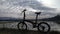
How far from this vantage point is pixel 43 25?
12.1 ft

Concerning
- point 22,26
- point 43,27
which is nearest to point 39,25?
point 43,27

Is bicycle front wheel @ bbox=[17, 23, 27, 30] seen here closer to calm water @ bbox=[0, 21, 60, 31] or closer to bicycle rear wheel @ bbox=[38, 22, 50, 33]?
calm water @ bbox=[0, 21, 60, 31]

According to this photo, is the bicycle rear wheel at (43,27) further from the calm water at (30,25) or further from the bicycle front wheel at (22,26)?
the bicycle front wheel at (22,26)

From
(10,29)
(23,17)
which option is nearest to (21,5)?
(23,17)

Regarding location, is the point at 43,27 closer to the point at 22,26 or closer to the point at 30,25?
the point at 30,25

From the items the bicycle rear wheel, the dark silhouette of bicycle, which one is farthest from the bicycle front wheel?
the bicycle rear wheel

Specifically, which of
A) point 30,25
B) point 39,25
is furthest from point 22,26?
point 39,25

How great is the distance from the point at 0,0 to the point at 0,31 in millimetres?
528

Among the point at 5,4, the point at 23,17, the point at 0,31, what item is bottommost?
the point at 0,31

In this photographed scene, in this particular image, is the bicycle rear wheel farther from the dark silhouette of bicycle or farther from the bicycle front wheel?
the bicycle front wheel

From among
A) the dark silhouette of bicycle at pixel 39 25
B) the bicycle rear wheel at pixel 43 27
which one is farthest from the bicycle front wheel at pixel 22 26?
the bicycle rear wheel at pixel 43 27

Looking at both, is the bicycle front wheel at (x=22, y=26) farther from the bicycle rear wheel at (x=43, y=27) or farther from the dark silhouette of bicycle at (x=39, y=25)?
the bicycle rear wheel at (x=43, y=27)

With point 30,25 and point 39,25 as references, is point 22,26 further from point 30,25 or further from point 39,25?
point 39,25

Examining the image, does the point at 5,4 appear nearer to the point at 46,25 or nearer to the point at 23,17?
the point at 23,17
